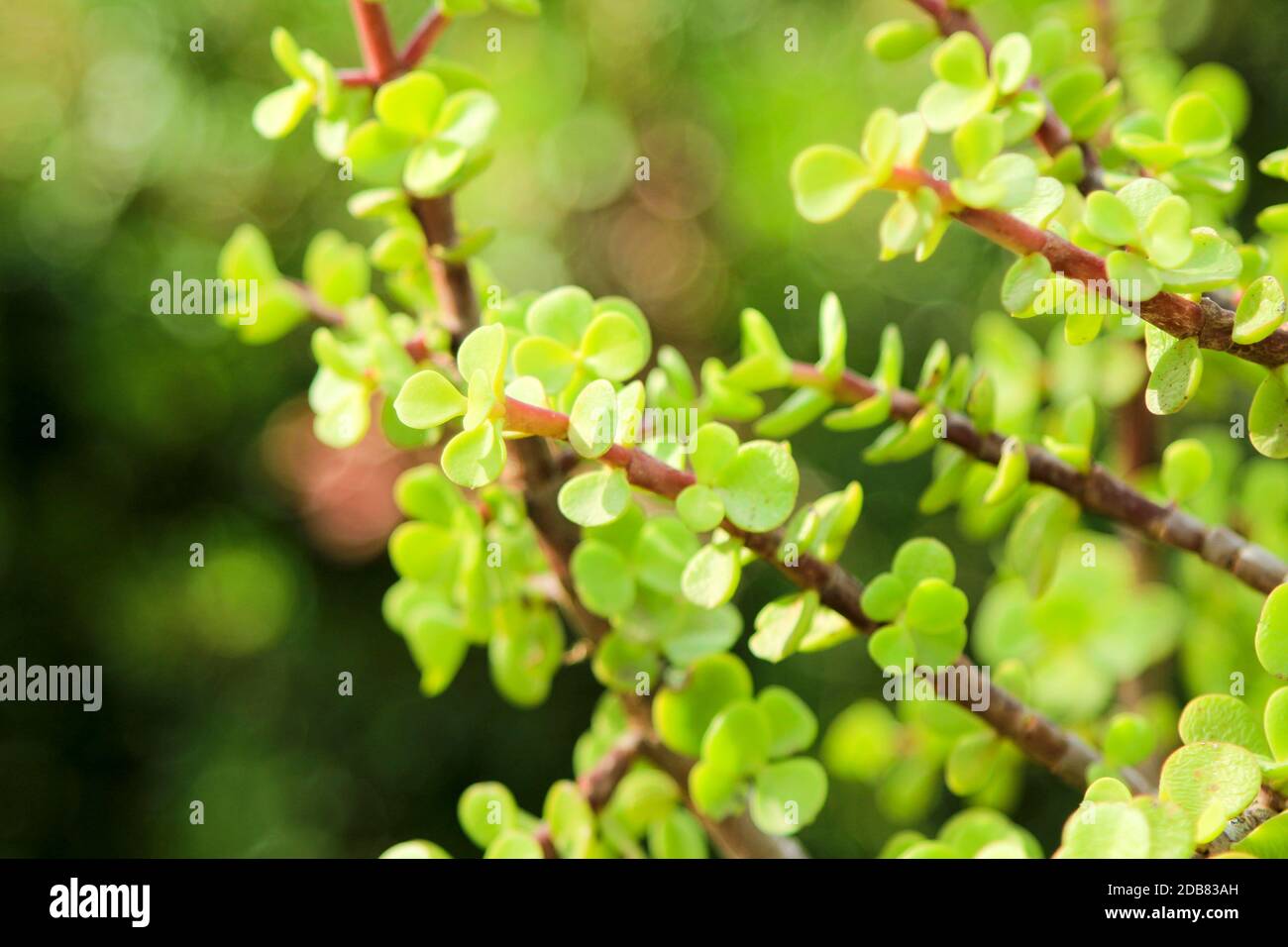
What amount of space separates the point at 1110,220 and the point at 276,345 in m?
0.80

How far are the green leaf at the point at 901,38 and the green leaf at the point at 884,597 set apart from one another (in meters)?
0.19

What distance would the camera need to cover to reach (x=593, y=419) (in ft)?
0.91

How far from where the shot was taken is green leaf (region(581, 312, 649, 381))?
12.4 inches

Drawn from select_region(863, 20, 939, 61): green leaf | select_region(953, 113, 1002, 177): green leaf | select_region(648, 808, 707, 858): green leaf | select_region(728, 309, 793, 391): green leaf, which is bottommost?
select_region(648, 808, 707, 858): green leaf

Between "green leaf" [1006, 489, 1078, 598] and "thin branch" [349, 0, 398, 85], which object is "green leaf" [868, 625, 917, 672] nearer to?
"green leaf" [1006, 489, 1078, 598]

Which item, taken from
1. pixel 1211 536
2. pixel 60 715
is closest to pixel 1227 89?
pixel 1211 536

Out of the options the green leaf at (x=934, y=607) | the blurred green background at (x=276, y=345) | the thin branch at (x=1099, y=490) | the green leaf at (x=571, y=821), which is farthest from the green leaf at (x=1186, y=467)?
the blurred green background at (x=276, y=345)

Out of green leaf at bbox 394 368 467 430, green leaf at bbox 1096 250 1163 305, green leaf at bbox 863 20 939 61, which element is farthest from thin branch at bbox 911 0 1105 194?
green leaf at bbox 394 368 467 430

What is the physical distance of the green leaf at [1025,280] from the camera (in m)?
0.29

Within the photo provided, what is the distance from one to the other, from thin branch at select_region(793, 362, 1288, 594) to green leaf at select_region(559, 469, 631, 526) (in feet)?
0.37

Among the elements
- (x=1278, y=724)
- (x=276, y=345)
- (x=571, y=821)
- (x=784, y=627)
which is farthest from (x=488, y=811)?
(x=276, y=345)

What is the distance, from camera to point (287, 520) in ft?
3.11

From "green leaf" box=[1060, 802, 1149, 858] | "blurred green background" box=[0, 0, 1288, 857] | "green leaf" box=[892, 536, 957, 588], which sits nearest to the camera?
"green leaf" box=[1060, 802, 1149, 858]
